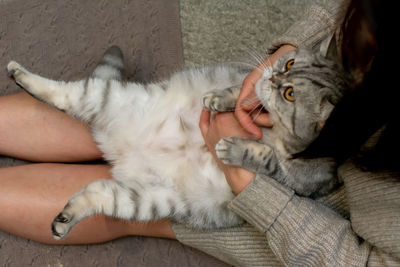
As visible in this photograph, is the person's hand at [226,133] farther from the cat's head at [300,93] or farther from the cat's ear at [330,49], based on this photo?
the cat's ear at [330,49]

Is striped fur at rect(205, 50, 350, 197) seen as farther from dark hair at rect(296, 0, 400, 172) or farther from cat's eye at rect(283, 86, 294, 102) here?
dark hair at rect(296, 0, 400, 172)

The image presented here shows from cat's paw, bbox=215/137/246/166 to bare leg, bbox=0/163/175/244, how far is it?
42cm

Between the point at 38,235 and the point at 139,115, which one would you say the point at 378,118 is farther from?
the point at 38,235

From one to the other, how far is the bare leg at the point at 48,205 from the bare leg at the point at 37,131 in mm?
67

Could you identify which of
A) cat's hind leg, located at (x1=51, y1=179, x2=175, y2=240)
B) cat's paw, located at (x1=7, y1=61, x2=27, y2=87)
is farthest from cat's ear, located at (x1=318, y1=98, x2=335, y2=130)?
cat's paw, located at (x1=7, y1=61, x2=27, y2=87)

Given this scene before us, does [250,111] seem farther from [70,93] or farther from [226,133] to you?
[70,93]

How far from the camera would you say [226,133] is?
1.15m

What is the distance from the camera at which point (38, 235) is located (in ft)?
4.11

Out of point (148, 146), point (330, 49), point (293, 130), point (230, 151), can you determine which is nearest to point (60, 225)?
point (148, 146)

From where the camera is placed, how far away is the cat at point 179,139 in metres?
1.07

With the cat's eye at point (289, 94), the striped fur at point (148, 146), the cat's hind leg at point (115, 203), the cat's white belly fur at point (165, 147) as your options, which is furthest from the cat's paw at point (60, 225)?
the cat's eye at point (289, 94)

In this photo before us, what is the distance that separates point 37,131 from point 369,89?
46.3 inches

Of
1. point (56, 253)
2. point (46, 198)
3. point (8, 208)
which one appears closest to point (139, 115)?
point (46, 198)

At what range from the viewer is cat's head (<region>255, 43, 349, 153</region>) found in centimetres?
98
